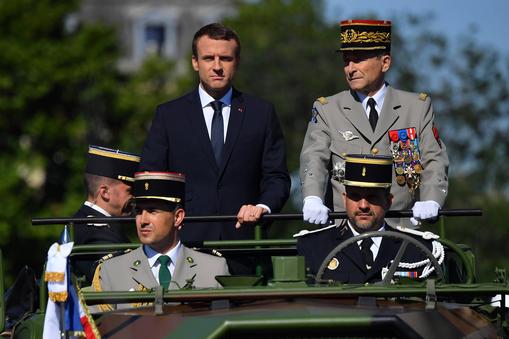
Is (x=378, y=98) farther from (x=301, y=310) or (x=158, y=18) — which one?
(x=158, y=18)

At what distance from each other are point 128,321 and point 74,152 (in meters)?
41.5

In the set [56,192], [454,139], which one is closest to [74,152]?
[56,192]

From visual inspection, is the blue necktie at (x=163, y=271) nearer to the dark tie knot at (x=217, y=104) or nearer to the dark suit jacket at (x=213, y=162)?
the dark suit jacket at (x=213, y=162)

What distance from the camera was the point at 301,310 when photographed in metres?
8.73

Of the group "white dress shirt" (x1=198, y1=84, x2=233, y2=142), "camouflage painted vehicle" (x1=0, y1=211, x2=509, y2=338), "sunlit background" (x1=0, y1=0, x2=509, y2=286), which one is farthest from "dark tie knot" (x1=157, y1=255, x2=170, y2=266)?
"sunlit background" (x1=0, y1=0, x2=509, y2=286)

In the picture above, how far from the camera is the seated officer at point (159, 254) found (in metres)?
10.3

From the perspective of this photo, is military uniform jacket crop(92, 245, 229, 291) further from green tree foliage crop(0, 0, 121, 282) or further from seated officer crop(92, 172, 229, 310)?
green tree foliage crop(0, 0, 121, 282)

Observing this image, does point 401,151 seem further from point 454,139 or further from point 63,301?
point 454,139

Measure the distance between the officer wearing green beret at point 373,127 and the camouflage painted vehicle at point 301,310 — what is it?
1.60m

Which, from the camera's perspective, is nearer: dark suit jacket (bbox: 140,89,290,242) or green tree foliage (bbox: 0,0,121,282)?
dark suit jacket (bbox: 140,89,290,242)

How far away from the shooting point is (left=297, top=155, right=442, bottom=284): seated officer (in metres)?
10.4

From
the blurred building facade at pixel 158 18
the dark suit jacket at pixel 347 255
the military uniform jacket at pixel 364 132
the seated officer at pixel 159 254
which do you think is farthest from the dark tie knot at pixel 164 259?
the blurred building facade at pixel 158 18

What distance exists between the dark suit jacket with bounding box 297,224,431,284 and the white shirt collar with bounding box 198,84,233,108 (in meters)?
1.49

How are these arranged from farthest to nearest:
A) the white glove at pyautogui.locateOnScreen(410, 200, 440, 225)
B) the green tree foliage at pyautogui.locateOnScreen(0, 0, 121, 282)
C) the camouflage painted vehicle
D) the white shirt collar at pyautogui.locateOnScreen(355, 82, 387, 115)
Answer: the green tree foliage at pyautogui.locateOnScreen(0, 0, 121, 282), the white shirt collar at pyautogui.locateOnScreen(355, 82, 387, 115), the white glove at pyautogui.locateOnScreen(410, 200, 440, 225), the camouflage painted vehicle
